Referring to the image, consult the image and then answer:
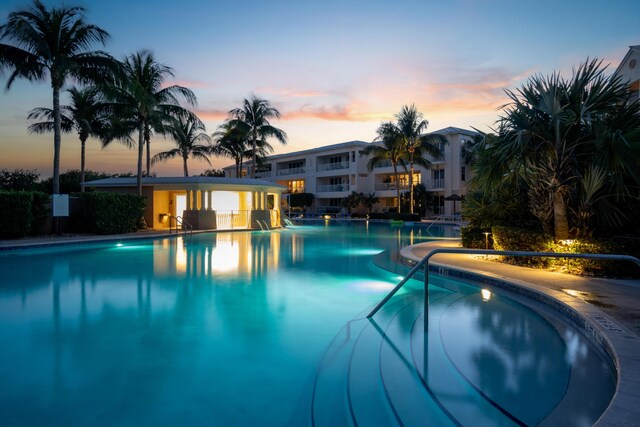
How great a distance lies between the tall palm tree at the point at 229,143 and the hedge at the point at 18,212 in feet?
61.8

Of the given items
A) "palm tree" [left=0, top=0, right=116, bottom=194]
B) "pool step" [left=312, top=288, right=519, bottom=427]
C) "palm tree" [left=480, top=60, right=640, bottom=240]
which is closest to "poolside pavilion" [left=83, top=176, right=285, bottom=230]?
"palm tree" [left=0, top=0, right=116, bottom=194]

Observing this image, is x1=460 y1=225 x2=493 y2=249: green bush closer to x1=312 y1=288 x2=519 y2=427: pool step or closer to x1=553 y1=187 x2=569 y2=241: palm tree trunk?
x1=553 y1=187 x2=569 y2=241: palm tree trunk

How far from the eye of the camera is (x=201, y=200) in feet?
84.9

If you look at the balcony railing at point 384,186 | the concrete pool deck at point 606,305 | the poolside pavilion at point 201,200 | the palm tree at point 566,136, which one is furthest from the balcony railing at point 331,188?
the palm tree at point 566,136

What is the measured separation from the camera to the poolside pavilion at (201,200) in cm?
2564

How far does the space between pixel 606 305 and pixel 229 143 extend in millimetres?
33870

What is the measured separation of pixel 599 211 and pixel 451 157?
1237 inches

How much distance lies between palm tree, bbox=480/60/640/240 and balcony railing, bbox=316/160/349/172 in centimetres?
3761

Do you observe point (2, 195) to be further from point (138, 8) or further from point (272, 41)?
point (272, 41)

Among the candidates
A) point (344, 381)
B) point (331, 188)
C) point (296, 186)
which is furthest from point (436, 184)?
point (344, 381)

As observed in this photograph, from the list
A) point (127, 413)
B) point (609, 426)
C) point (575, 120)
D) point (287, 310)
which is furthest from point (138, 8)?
point (609, 426)

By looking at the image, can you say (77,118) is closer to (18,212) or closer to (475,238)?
(18,212)

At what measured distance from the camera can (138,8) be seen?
16672 mm

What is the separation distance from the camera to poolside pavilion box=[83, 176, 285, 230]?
25641 millimetres
